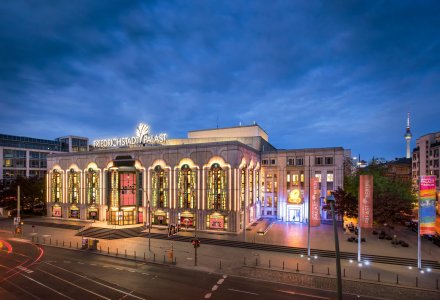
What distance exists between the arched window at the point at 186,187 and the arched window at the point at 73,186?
97.5 feet

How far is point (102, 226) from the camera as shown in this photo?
2255 inches

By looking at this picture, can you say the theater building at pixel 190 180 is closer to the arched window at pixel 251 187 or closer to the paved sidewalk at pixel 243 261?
the arched window at pixel 251 187

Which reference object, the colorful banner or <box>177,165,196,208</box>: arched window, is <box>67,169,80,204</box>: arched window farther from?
the colorful banner

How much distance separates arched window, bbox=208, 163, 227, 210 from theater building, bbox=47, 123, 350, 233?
197mm

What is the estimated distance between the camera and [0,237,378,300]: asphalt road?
25.1 m

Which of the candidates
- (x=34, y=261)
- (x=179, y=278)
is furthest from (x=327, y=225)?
(x=34, y=261)

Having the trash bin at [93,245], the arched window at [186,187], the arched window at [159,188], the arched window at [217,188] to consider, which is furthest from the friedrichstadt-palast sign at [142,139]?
the trash bin at [93,245]

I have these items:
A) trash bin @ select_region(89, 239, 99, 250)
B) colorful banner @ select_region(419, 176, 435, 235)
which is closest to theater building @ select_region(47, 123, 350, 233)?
trash bin @ select_region(89, 239, 99, 250)

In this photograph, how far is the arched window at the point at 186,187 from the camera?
183ft

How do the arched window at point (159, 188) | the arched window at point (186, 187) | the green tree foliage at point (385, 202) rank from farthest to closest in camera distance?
the arched window at point (159, 188) → the arched window at point (186, 187) → the green tree foliage at point (385, 202)

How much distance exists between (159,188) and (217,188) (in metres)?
14.3

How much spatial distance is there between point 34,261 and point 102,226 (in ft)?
69.5

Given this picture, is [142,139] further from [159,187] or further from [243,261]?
[243,261]

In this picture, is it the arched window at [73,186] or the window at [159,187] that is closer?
the window at [159,187]
